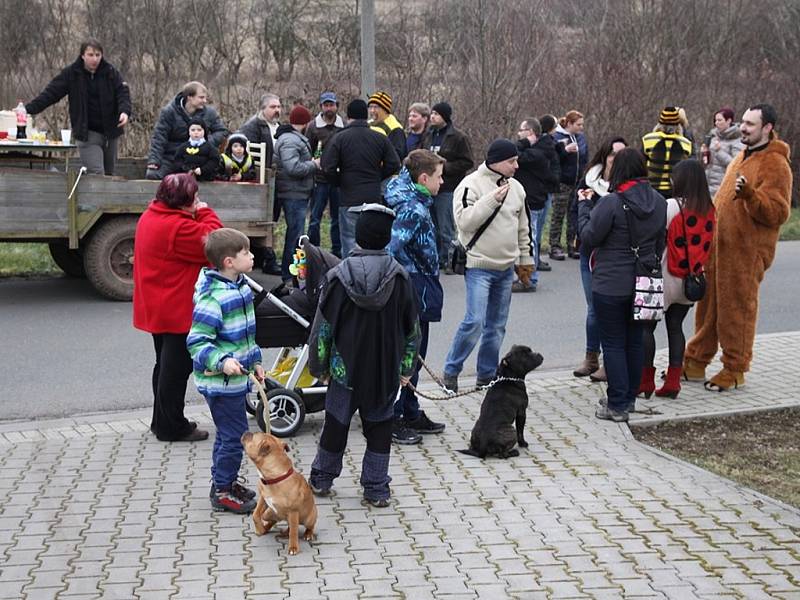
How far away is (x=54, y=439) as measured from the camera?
→ 7609 millimetres

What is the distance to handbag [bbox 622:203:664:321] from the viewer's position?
7820 millimetres

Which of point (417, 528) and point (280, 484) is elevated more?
point (280, 484)

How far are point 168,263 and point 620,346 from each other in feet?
10.3

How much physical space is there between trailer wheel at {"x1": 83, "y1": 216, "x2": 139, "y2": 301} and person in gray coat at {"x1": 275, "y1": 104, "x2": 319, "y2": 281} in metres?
1.84

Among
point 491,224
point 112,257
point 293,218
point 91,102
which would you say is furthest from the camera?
point 293,218

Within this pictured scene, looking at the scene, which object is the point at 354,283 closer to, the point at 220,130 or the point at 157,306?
the point at 157,306

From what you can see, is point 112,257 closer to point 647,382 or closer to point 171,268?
point 171,268

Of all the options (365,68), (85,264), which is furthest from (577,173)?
(85,264)

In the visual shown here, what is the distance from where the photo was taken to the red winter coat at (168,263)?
7016mm

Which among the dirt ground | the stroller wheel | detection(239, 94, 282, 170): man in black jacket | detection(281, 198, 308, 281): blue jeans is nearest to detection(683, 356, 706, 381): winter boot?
the dirt ground


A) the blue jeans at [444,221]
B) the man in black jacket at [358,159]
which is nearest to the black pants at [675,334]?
the man in black jacket at [358,159]

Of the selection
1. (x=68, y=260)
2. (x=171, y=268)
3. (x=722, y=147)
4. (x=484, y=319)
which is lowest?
(x=68, y=260)

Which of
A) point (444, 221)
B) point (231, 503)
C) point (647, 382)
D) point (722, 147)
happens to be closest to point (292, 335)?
point (231, 503)

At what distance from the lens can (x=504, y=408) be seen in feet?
23.3
